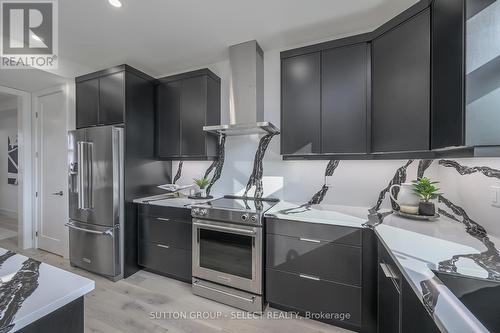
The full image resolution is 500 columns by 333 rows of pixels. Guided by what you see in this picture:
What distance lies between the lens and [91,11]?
1.87 meters

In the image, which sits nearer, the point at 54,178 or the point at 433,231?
the point at 433,231

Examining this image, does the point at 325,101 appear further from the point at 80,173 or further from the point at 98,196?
the point at 80,173

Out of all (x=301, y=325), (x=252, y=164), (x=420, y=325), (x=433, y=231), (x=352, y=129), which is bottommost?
(x=301, y=325)

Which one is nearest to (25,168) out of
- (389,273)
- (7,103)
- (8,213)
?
(7,103)

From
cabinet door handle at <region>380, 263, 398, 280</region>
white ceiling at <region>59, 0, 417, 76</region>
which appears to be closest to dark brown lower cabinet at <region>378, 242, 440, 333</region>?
cabinet door handle at <region>380, 263, 398, 280</region>

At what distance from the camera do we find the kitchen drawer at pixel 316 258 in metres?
1.58

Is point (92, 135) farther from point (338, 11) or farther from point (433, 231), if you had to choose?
point (433, 231)

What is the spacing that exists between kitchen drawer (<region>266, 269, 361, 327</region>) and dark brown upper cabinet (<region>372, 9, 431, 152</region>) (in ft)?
4.03

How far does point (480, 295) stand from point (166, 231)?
2443 mm

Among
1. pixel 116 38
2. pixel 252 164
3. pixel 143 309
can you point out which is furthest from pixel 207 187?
pixel 116 38

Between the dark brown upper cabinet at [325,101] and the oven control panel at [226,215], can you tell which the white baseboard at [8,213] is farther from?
the dark brown upper cabinet at [325,101]

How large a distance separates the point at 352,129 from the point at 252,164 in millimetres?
1215

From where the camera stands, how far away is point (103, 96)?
2.54 meters

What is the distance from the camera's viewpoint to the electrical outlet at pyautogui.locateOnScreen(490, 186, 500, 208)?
1.28 m
